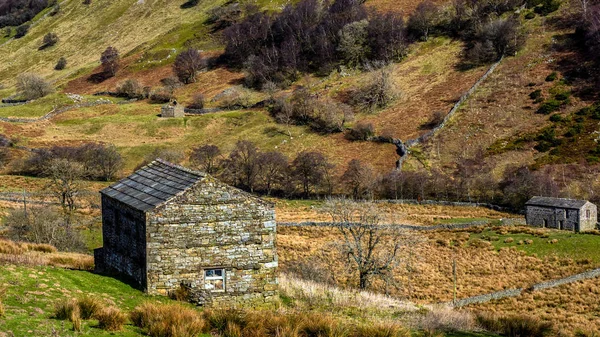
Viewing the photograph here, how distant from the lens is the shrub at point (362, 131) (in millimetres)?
88556

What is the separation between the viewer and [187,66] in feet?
405

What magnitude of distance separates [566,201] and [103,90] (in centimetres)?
9208

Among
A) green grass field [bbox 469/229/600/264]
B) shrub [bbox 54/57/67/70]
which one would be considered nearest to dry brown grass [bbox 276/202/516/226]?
green grass field [bbox 469/229/600/264]

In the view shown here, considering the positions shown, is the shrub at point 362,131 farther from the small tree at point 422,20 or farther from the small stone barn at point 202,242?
the small stone barn at point 202,242

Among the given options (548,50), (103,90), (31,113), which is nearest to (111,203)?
(548,50)

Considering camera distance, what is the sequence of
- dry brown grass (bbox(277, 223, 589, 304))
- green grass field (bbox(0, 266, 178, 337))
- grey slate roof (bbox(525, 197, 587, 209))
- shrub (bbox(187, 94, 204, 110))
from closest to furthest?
green grass field (bbox(0, 266, 178, 337)) → dry brown grass (bbox(277, 223, 589, 304)) → grey slate roof (bbox(525, 197, 587, 209)) → shrub (bbox(187, 94, 204, 110))

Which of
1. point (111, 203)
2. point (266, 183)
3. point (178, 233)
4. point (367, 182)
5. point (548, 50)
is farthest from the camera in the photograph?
point (548, 50)

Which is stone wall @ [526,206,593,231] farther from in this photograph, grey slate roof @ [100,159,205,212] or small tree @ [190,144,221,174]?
grey slate roof @ [100,159,205,212]

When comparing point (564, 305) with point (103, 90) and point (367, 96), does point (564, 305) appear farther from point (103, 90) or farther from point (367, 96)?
point (103, 90)

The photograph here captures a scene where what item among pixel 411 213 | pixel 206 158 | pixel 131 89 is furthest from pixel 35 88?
pixel 411 213

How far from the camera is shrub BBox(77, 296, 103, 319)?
15.2 m

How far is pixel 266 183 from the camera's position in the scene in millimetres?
79250

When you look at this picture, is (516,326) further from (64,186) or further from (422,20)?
(422,20)

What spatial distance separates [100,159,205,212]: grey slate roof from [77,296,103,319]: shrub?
15.5 ft
